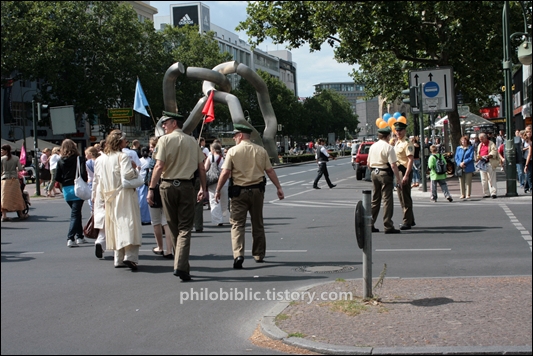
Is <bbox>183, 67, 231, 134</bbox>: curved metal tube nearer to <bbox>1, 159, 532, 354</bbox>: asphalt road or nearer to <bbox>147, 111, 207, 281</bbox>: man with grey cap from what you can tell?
<bbox>1, 159, 532, 354</bbox>: asphalt road

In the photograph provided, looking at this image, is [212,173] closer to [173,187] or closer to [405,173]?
[405,173]

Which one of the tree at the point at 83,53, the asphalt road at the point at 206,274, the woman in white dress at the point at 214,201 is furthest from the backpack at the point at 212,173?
the tree at the point at 83,53

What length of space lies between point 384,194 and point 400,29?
49.4 feet

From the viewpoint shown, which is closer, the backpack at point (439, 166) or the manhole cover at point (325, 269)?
the manhole cover at point (325, 269)

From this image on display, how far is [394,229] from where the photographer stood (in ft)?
42.0

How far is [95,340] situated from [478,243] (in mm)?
6964

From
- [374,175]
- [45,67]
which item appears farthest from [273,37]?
[45,67]

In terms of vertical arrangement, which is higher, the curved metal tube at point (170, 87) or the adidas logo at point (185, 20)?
the adidas logo at point (185, 20)

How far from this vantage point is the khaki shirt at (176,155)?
8.59m

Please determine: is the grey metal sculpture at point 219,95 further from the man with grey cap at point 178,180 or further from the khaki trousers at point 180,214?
the khaki trousers at point 180,214

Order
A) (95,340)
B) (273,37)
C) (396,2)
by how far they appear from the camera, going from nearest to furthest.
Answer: (95,340) → (396,2) → (273,37)

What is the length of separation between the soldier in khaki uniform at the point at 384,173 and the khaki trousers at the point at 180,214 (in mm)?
4667

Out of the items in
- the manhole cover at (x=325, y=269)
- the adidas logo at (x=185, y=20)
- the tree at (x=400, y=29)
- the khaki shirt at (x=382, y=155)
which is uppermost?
the adidas logo at (x=185, y=20)

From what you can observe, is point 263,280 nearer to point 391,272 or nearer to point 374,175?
point 391,272
